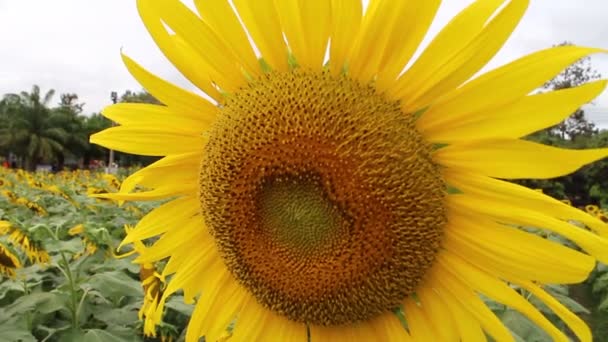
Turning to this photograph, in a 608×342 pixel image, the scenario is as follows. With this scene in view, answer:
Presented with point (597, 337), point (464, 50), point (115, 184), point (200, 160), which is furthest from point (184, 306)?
point (115, 184)

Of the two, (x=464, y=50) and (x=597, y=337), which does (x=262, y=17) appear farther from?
(x=597, y=337)

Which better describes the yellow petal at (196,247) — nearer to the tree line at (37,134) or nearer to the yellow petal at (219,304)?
the yellow petal at (219,304)

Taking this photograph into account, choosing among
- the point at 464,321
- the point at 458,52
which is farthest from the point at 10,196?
the point at 458,52

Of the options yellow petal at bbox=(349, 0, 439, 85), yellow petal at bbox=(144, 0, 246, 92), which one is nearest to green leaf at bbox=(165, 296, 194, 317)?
yellow petal at bbox=(144, 0, 246, 92)

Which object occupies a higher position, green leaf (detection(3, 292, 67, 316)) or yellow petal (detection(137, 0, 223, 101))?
yellow petal (detection(137, 0, 223, 101))

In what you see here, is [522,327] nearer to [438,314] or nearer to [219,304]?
[438,314]

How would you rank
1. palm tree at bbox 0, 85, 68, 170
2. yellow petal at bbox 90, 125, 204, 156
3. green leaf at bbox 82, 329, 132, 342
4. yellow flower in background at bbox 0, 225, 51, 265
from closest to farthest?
1. yellow petal at bbox 90, 125, 204, 156
2. green leaf at bbox 82, 329, 132, 342
3. yellow flower in background at bbox 0, 225, 51, 265
4. palm tree at bbox 0, 85, 68, 170

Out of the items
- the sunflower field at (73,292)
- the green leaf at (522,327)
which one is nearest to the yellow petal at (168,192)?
the sunflower field at (73,292)

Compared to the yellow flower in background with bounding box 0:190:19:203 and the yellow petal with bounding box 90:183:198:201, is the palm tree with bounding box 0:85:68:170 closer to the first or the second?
the yellow flower in background with bounding box 0:190:19:203
